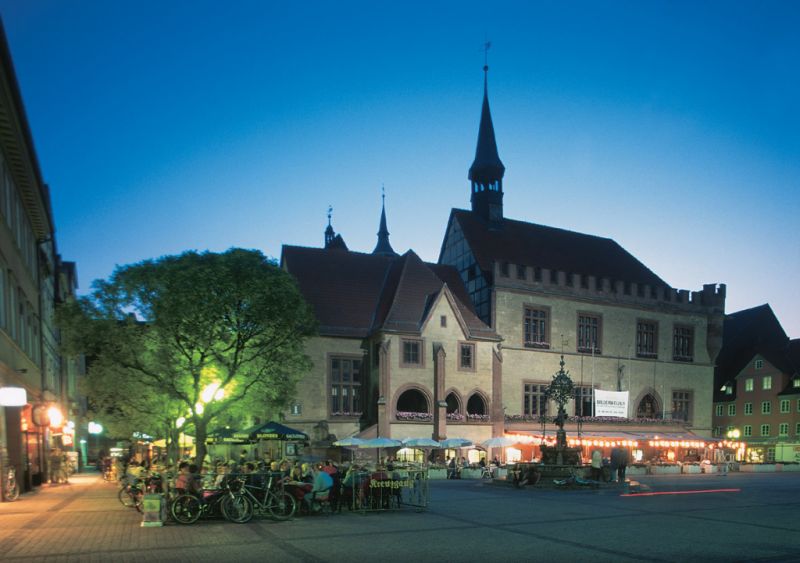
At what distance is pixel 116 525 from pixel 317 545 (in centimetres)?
644

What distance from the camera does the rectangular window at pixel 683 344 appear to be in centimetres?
5791

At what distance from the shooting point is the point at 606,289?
180 ft

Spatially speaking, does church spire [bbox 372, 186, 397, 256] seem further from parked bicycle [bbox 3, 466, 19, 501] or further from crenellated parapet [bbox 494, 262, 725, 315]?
parked bicycle [bbox 3, 466, 19, 501]

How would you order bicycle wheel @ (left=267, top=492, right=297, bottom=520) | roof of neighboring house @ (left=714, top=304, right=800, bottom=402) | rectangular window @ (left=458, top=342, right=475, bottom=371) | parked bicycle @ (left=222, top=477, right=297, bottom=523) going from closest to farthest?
parked bicycle @ (left=222, top=477, right=297, bottom=523) < bicycle wheel @ (left=267, top=492, right=297, bottom=520) < rectangular window @ (left=458, top=342, right=475, bottom=371) < roof of neighboring house @ (left=714, top=304, right=800, bottom=402)

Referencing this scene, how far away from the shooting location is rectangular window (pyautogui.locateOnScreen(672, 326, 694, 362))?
5791cm

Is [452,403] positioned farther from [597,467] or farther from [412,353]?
[597,467]

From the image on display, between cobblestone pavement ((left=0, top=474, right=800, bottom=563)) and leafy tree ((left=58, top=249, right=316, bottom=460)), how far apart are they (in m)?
6.89

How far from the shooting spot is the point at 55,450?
1420 inches

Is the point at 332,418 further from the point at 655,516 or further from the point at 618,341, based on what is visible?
the point at 655,516

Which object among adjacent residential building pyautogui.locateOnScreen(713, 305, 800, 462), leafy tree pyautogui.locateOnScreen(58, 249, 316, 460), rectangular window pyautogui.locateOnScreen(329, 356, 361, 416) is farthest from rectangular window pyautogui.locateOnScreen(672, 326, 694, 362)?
leafy tree pyautogui.locateOnScreen(58, 249, 316, 460)

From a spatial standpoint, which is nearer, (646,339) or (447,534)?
(447,534)

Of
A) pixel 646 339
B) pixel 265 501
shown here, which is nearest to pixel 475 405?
pixel 646 339

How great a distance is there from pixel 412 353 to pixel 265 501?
28.1m

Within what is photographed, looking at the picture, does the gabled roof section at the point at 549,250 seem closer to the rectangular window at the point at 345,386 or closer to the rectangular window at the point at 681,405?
the rectangular window at the point at 681,405
